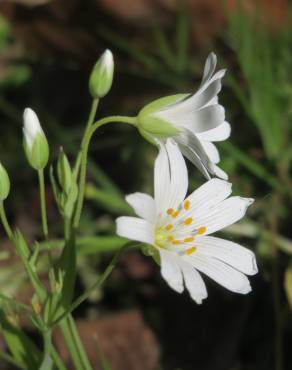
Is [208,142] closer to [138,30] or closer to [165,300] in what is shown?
[165,300]

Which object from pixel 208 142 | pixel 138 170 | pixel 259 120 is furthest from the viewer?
pixel 138 170

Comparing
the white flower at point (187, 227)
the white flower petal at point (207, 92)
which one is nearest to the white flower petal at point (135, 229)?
the white flower at point (187, 227)

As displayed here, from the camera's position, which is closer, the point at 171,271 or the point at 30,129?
the point at 171,271

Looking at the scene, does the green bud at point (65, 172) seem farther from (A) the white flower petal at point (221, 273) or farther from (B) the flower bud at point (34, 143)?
(A) the white flower petal at point (221, 273)

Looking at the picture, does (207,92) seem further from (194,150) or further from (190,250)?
(190,250)

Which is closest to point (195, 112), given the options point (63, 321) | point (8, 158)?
point (63, 321)

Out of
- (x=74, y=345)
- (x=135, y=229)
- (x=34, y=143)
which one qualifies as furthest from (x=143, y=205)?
(x=74, y=345)

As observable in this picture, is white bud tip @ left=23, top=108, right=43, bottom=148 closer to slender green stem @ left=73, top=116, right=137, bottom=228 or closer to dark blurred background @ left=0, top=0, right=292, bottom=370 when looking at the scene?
slender green stem @ left=73, top=116, right=137, bottom=228
